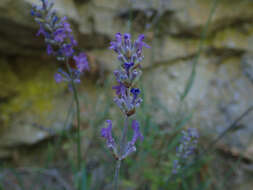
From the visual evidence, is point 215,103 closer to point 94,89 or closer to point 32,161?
point 94,89

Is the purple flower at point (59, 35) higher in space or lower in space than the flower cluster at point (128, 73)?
higher

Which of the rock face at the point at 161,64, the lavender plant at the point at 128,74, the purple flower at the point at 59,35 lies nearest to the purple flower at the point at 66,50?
the purple flower at the point at 59,35

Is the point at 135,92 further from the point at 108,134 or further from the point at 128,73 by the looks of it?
the point at 108,134

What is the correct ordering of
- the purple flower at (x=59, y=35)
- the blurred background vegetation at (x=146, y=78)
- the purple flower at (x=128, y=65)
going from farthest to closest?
the blurred background vegetation at (x=146, y=78), the purple flower at (x=59, y=35), the purple flower at (x=128, y=65)

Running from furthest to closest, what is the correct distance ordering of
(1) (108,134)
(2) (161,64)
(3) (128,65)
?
1. (2) (161,64)
2. (1) (108,134)
3. (3) (128,65)

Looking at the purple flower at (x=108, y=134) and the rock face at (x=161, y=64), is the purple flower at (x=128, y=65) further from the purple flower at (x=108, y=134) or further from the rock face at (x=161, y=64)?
the rock face at (x=161, y=64)

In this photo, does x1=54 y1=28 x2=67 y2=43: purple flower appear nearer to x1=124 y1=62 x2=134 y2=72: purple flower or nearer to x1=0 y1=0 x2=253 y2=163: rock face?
x1=124 y1=62 x2=134 y2=72: purple flower

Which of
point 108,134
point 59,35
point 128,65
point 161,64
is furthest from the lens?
point 161,64

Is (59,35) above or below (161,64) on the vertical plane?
above

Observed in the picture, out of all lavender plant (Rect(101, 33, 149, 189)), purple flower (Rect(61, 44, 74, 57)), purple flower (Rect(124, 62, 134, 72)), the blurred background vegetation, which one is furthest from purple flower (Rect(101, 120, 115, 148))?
the blurred background vegetation

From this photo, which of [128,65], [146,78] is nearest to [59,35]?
[128,65]
